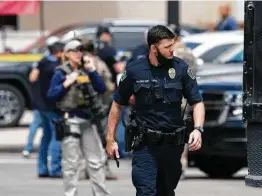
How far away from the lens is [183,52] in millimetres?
12500

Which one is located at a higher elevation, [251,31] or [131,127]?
[251,31]

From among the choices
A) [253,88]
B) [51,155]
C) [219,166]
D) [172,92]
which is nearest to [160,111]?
[172,92]

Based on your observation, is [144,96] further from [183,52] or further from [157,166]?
[183,52]

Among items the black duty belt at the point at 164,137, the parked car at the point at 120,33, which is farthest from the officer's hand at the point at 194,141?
the parked car at the point at 120,33

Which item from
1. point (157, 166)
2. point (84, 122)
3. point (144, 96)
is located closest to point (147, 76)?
point (144, 96)

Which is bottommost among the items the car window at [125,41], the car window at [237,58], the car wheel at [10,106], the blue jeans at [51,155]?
the car wheel at [10,106]

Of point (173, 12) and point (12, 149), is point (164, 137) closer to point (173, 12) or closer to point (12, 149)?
point (12, 149)

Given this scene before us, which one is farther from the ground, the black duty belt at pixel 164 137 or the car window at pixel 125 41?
the black duty belt at pixel 164 137

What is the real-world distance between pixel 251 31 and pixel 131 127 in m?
1.24

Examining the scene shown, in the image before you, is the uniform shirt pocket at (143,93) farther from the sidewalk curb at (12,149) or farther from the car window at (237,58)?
the sidewalk curb at (12,149)

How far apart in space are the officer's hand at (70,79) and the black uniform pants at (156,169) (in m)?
2.54

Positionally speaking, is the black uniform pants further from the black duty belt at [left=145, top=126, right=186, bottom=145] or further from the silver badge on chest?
the silver badge on chest

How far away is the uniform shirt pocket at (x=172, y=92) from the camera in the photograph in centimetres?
788

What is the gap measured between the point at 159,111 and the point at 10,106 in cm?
1102
